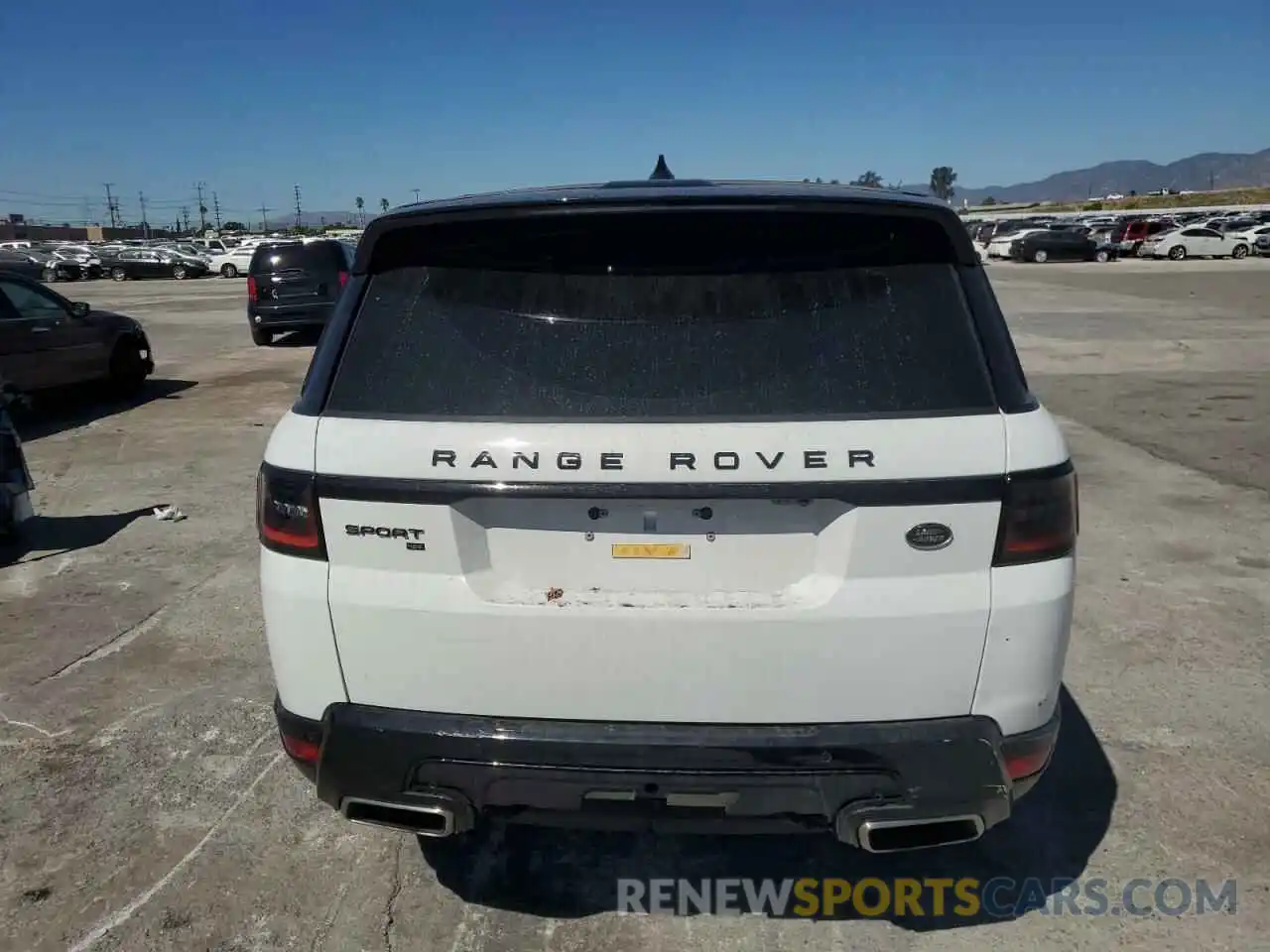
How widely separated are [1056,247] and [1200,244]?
19.1ft

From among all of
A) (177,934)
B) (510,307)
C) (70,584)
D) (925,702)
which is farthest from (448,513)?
(70,584)

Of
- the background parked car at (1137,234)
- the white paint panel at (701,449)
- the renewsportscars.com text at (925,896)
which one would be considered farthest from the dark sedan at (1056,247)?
the white paint panel at (701,449)

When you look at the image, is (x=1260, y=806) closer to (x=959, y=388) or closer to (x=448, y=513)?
(x=959, y=388)

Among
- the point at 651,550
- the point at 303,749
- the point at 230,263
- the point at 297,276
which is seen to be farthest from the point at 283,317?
the point at 230,263

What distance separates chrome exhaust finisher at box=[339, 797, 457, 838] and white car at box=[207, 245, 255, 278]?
47003mm

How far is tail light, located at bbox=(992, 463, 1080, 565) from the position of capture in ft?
7.09

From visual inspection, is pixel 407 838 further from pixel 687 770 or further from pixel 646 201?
pixel 646 201

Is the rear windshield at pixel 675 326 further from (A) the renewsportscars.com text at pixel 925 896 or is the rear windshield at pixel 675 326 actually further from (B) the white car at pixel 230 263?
(B) the white car at pixel 230 263

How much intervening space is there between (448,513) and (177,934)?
1541mm

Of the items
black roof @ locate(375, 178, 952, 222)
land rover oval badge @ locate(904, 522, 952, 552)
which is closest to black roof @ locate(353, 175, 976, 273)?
black roof @ locate(375, 178, 952, 222)

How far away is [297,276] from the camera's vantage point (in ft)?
54.9

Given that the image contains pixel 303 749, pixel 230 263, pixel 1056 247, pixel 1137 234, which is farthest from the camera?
pixel 230 263

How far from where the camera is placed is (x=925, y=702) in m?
2.21

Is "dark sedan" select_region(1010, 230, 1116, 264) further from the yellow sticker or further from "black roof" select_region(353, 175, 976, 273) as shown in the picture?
the yellow sticker
